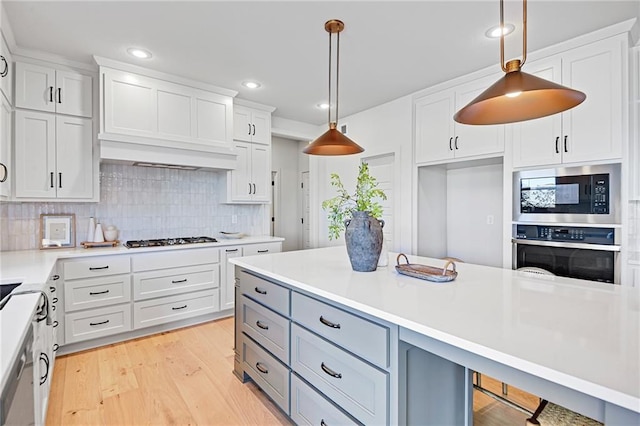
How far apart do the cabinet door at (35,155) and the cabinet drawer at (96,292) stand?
0.86 metres

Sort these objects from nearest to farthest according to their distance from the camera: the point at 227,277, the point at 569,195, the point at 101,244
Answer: the point at 569,195
the point at 101,244
the point at 227,277

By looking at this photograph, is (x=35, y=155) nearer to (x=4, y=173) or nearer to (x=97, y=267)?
(x=4, y=173)

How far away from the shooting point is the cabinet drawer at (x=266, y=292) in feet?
6.20

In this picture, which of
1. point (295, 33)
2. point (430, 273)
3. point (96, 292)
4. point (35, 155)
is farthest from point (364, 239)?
point (35, 155)

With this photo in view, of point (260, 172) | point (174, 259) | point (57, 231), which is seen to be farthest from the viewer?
point (260, 172)

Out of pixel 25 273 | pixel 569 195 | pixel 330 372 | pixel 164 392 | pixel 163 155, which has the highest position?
pixel 163 155

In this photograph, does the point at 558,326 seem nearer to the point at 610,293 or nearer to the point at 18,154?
the point at 610,293

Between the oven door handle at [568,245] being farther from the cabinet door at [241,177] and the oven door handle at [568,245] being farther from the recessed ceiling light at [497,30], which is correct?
the cabinet door at [241,177]

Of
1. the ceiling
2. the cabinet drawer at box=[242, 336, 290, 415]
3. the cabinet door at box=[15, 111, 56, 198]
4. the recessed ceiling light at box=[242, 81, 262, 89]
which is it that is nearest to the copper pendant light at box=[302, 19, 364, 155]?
the ceiling

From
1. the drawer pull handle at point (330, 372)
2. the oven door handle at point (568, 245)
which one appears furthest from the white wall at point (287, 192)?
the drawer pull handle at point (330, 372)

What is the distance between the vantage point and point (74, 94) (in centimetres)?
306

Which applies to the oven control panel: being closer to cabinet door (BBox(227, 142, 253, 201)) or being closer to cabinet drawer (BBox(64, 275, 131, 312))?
cabinet door (BBox(227, 142, 253, 201))

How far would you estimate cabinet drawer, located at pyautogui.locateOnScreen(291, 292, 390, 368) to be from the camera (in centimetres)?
130

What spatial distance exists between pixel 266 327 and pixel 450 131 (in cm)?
278
